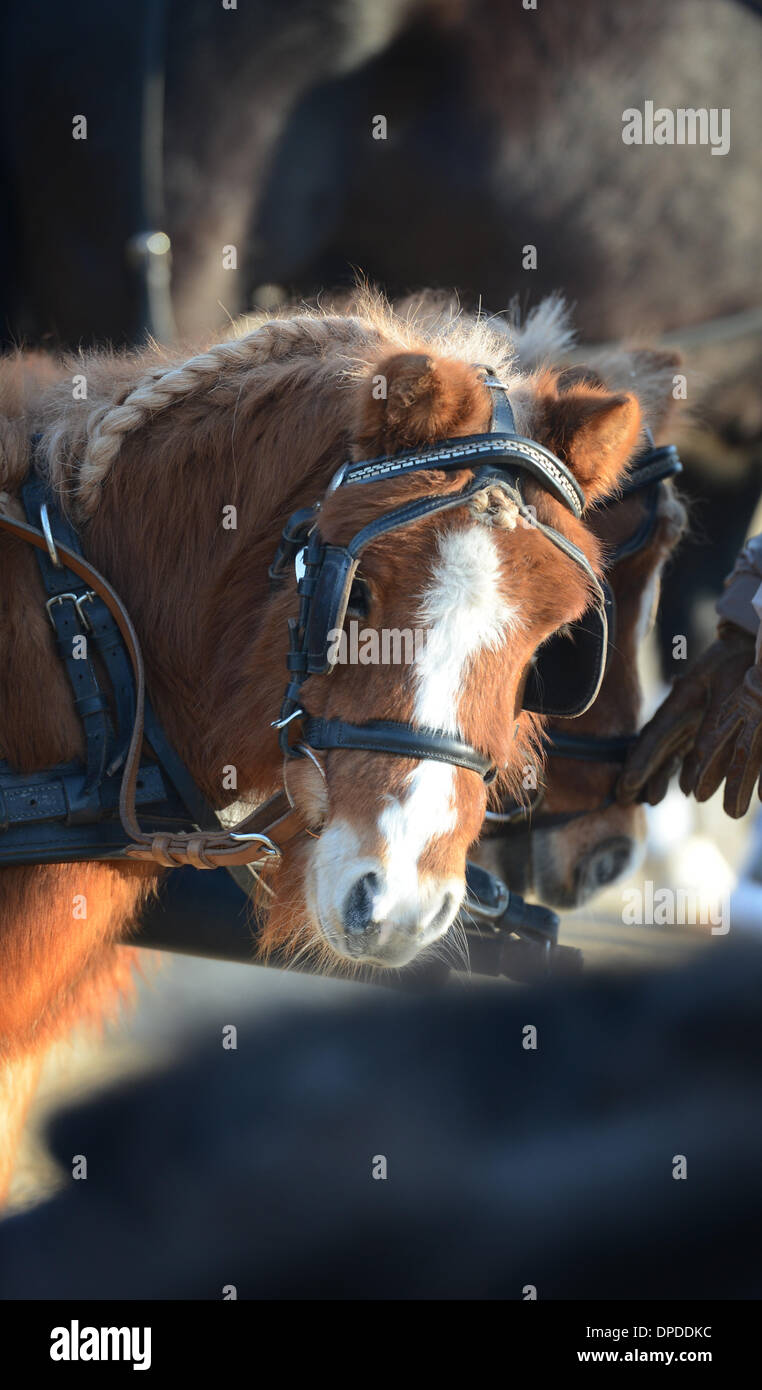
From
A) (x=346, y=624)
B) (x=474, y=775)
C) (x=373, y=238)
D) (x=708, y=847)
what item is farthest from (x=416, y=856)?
(x=708, y=847)

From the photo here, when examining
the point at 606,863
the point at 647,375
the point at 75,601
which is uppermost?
the point at 647,375

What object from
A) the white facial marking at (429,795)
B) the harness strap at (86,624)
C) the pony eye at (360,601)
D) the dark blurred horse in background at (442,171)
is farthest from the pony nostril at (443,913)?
the dark blurred horse in background at (442,171)

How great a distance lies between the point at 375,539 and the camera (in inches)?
55.8

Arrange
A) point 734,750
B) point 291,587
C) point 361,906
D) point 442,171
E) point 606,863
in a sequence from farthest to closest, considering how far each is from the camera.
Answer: point 442,171
point 606,863
point 734,750
point 291,587
point 361,906

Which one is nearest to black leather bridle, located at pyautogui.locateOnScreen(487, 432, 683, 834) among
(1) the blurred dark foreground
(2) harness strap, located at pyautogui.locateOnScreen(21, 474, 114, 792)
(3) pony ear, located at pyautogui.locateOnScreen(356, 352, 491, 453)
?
(1) the blurred dark foreground

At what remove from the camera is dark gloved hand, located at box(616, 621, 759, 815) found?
85.4 inches

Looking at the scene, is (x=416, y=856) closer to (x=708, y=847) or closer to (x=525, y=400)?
(x=525, y=400)

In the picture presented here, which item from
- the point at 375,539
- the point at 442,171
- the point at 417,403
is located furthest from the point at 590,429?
the point at 442,171

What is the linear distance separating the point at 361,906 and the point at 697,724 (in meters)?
1.10

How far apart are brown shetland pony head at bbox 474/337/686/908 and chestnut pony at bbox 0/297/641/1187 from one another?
54cm

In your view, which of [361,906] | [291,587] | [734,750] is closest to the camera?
[361,906]

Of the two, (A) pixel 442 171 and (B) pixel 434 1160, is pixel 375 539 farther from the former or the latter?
(A) pixel 442 171

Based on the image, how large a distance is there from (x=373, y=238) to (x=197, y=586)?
2331 millimetres

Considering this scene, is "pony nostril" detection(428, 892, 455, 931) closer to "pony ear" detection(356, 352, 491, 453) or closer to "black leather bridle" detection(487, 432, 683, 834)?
"pony ear" detection(356, 352, 491, 453)
